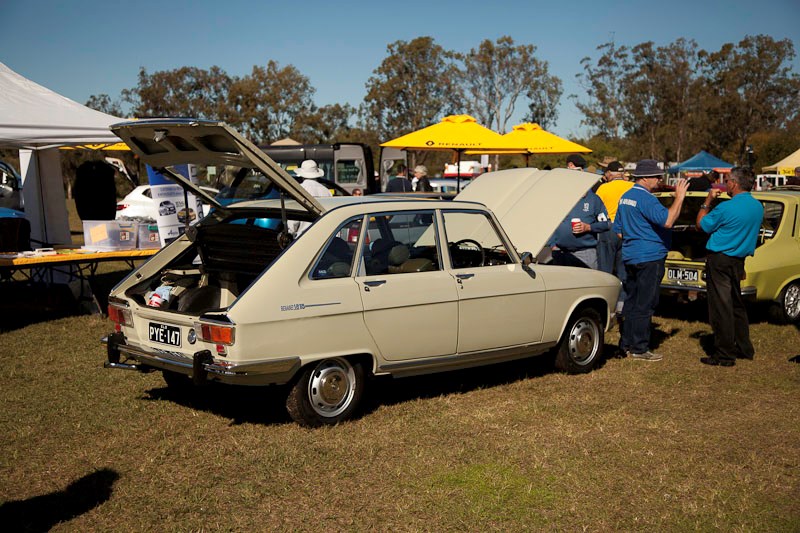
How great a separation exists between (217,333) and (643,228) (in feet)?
14.8

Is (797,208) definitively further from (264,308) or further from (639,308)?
(264,308)

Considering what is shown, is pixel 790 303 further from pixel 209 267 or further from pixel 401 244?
pixel 209 267

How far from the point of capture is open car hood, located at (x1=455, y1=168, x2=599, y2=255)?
23.8 ft

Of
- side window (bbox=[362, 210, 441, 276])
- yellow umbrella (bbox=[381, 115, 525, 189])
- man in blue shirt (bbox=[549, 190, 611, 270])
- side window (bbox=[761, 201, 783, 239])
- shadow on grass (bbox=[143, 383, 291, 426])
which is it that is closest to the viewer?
side window (bbox=[362, 210, 441, 276])

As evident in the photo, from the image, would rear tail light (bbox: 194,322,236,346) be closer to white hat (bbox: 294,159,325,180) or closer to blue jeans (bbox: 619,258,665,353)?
blue jeans (bbox: 619,258,665,353)

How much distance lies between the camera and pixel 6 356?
827 cm

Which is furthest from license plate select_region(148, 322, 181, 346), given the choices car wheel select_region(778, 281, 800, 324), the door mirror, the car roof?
car wheel select_region(778, 281, 800, 324)

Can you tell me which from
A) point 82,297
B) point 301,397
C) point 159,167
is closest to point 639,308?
point 301,397

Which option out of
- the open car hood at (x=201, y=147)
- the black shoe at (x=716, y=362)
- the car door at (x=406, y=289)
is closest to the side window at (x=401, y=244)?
the car door at (x=406, y=289)

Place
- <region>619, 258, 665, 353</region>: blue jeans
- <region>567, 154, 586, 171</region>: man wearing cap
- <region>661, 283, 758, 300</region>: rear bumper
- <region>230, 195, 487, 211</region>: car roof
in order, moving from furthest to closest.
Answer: <region>567, 154, 586, 171</region>: man wearing cap, <region>661, 283, 758, 300</region>: rear bumper, <region>619, 258, 665, 353</region>: blue jeans, <region>230, 195, 487, 211</region>: car roof

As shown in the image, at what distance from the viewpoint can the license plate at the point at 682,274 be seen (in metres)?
9.54

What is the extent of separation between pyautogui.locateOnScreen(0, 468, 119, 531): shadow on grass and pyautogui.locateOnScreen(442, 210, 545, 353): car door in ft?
9.13

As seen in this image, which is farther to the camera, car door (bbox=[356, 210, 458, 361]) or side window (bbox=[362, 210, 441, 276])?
side window (bbox=[362, 210, 441, 276])

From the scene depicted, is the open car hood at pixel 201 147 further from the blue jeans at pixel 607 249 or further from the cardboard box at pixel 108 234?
the blue jeans at pixel 607 249
